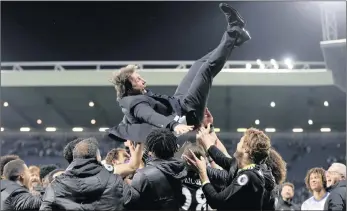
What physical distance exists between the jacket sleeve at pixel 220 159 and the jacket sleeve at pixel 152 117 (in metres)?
0.21

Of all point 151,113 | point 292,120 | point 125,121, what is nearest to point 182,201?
point 151,113

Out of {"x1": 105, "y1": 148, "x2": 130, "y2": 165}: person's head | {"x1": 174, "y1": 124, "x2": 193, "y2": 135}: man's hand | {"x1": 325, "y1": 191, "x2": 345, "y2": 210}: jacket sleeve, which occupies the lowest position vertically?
{"x1": 325, "y1": 191, "x2": 345, "y2": 210}: jacket sleeve

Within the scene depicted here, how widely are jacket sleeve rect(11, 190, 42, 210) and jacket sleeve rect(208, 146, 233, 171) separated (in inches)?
33.9

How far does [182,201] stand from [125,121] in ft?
2.02

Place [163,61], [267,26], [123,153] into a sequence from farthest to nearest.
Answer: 1. [163,61]
2. [267,26]
3. [123,153]

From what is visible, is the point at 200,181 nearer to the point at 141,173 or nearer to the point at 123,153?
the point at 141,173

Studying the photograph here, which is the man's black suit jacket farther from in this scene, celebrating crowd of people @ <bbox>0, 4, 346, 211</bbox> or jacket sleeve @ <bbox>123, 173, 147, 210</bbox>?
jacket sleeve @ <bbox>123, 173, 147, 210</bbox>

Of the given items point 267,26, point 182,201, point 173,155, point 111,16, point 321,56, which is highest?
point 321,56

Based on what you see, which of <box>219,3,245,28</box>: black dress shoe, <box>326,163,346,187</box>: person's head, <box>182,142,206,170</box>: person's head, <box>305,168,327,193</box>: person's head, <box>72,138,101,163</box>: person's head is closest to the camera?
<box>72,138,101,163</box>: person's head

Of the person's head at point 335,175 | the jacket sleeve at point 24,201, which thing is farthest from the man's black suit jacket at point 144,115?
the person's head at point 335,175

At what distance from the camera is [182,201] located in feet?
7.46

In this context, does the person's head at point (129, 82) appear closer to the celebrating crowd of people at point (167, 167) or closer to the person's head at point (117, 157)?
the celebrating crowd of people at point (167, 167)

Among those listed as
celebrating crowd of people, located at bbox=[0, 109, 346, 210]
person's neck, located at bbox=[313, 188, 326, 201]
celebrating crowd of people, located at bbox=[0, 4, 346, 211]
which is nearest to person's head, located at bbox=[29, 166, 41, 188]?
celebrating crowd of people, located at bbox=[0, 4, 346, 211]

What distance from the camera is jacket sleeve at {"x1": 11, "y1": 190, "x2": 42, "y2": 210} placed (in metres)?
2.47
